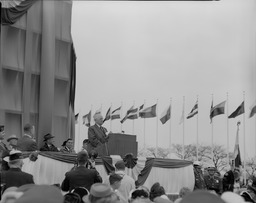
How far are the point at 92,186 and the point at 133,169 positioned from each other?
675 cm

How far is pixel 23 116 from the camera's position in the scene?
17.4 meters

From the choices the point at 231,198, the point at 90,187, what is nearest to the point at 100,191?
the point at 231,198

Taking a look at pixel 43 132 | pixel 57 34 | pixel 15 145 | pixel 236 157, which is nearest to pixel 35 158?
pixel 15 145

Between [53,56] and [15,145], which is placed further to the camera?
[53,56]

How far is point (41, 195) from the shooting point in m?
4.60

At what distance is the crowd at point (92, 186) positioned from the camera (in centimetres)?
466

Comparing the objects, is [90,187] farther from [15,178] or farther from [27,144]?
[27,144]

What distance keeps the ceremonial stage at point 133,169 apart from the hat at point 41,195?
594 centimetres

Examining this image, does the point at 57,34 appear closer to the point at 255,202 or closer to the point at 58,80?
the point at 58,80

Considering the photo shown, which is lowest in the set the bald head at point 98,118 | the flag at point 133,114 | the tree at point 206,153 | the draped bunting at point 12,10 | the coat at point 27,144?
the tree at point 206,153

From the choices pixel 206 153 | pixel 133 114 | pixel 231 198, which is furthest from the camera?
pixel 206 153

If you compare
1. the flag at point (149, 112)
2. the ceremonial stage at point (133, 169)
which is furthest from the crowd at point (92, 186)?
the flag at point (149, 112)

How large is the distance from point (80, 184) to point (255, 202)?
115 inches

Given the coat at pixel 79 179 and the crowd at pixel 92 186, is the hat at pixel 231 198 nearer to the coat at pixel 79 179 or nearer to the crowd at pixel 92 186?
the crowd at pixel 92 186
